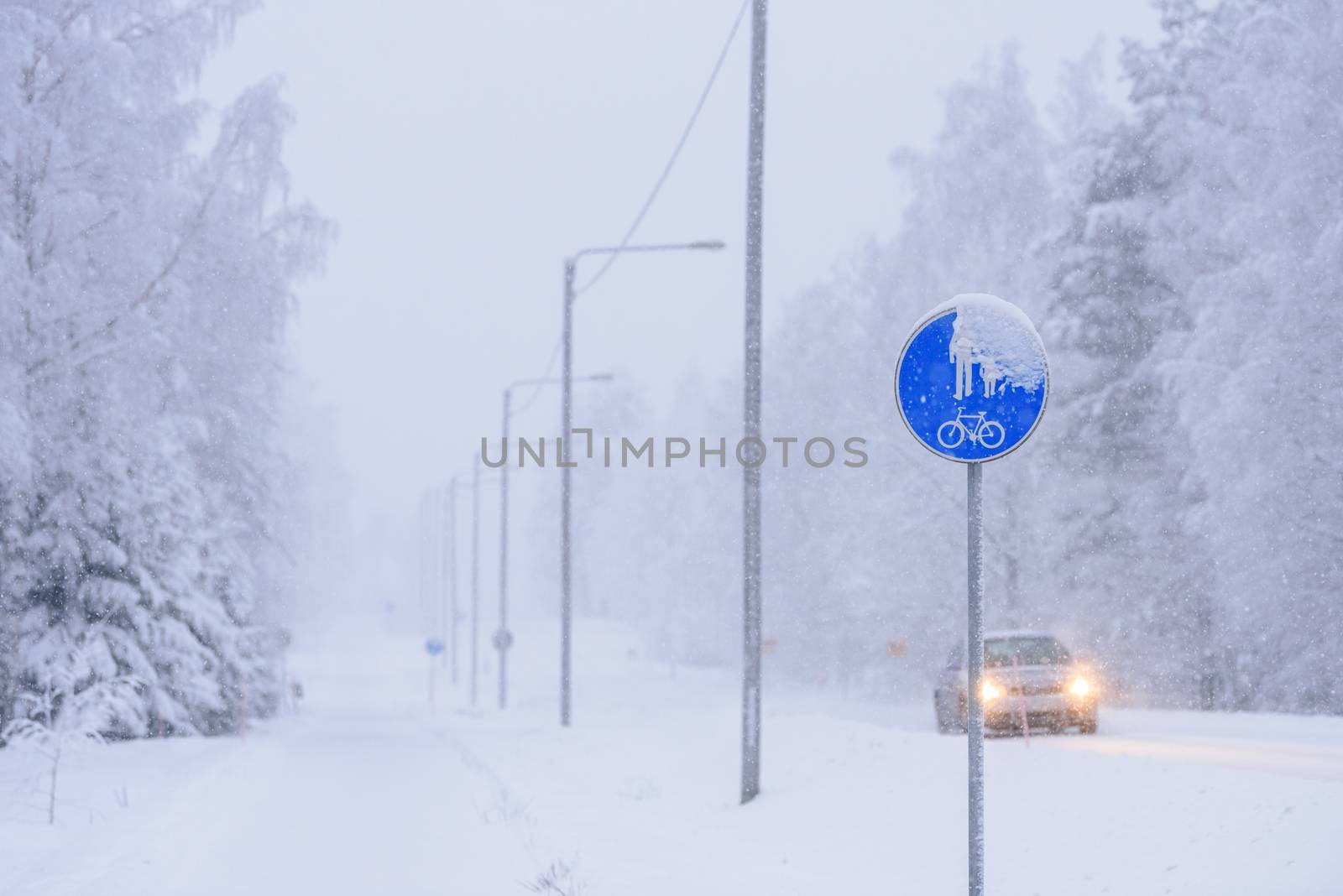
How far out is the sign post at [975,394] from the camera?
7.15 m

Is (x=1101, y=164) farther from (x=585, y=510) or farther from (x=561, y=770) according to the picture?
(x=585, y=510)

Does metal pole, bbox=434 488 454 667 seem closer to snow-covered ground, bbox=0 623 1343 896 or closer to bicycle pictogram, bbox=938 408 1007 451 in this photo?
snow-covered ground, bbox=0 623 1343 896

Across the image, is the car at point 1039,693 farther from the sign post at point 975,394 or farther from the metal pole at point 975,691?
the sign post at point 975,394

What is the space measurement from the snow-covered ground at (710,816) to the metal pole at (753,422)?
2.58 feet

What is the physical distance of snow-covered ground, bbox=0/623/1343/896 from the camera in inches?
402

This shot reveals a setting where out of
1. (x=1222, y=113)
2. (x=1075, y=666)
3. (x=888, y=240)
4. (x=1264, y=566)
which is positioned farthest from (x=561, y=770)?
(x=888, y=240)

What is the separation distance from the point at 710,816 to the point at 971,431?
9.56 m

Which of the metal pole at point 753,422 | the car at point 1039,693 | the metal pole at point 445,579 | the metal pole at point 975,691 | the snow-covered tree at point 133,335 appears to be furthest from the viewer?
the metal pole at point 445,579

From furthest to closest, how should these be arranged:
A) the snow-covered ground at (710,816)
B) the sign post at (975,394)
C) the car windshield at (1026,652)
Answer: the car windshield at (1026,652)
the snow-covered ground at (710,816)
the sign post at (975,394)

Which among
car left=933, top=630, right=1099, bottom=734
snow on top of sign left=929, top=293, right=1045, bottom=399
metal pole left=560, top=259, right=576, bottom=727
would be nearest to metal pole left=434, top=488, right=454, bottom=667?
metal pole left=560, top=259, right=576, bottom=727

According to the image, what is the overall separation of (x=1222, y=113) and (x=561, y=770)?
56.6 feet

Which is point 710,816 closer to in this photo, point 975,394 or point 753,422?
point 753,422

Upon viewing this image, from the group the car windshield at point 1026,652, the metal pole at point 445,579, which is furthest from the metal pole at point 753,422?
the metal pole at point 445,579

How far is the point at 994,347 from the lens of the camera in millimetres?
7223
